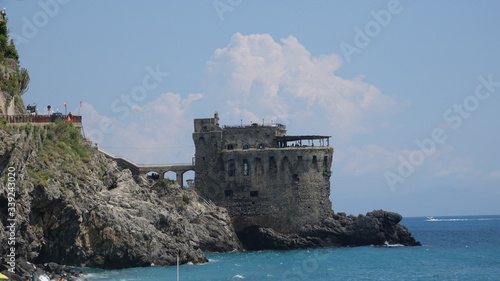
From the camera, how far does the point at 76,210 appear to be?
67312 millimetres

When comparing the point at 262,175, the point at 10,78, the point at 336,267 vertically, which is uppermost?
the point at 10,78

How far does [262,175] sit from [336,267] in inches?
728

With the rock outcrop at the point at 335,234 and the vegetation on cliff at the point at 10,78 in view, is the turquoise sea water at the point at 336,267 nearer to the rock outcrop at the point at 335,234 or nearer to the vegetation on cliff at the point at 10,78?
the rock outcrop at the point at 335,234

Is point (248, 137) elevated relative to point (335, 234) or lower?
elevated

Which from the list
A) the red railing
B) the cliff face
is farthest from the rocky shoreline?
the red railing

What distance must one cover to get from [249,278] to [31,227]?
17013 mm

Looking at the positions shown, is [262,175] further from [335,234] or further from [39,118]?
[39,118]

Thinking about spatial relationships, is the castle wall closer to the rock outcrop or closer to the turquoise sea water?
the rock outcrop

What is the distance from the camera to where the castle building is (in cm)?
9588

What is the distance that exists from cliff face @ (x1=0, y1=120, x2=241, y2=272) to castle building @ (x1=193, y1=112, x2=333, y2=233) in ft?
42.7

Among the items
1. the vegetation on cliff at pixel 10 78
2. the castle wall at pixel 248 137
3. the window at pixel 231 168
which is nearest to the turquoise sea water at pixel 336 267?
the window at pixel 231 168

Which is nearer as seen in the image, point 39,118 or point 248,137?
point 39,118

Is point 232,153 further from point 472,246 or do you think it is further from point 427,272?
point 472,246

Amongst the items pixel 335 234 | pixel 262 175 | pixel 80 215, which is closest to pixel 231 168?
pixel 262 175
